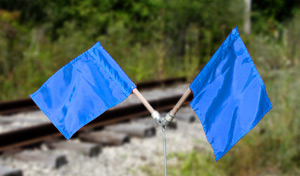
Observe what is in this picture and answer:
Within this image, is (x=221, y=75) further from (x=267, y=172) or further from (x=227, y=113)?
(x=267, y=172)

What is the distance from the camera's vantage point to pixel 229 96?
134cm

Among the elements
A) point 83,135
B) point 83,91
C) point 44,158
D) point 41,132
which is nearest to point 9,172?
point 44,158

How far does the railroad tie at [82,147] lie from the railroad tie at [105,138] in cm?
34

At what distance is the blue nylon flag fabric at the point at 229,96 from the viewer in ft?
4.19

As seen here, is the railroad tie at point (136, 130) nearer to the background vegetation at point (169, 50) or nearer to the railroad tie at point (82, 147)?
the railroad tie at point (82, 147)

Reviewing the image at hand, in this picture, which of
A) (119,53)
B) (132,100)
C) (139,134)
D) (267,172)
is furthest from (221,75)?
(119,53)

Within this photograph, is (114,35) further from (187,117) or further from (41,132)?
(41,132)

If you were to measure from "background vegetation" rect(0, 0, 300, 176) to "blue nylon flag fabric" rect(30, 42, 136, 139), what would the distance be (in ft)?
6.94

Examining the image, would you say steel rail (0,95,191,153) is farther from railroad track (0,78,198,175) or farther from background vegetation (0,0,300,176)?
background vegetation (0,0,300,176)

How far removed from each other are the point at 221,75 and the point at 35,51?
25.1 ft

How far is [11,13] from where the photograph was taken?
12156 mm

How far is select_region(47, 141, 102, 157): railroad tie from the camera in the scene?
4484mm

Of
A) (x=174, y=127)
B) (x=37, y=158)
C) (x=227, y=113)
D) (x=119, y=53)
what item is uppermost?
(x=227, y=113)

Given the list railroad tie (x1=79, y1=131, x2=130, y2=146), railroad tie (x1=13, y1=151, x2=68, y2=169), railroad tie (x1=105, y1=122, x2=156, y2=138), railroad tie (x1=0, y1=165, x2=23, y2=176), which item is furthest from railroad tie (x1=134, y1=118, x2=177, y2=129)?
railroad tie (x1=0, y1=165, x2=23, y2=176)
